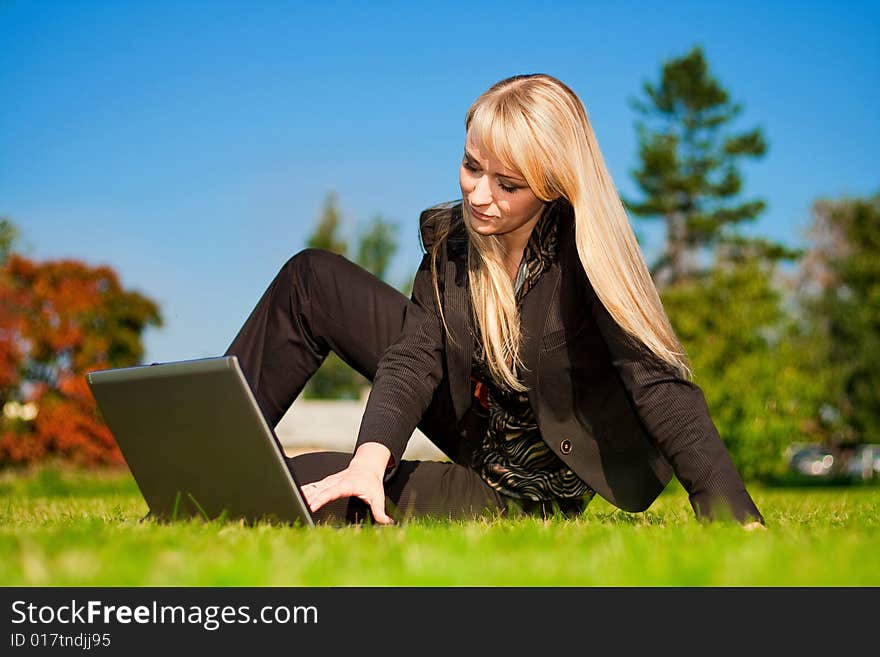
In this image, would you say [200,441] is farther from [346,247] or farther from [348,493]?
[346,247]

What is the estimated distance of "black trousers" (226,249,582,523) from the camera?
139 inches

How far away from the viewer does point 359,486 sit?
292cm

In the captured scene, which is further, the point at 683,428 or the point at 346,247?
the point at 346,247

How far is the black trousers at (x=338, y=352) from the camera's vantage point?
354 centimetres

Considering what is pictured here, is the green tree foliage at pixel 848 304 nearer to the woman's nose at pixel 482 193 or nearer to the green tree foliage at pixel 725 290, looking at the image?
the green tree foliage at pixel 725 290

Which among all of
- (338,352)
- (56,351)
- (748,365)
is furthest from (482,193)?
(56,351)

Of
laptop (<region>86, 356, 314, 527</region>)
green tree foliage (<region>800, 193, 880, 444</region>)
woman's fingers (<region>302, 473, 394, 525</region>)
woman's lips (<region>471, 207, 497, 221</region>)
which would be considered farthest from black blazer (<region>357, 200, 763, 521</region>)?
green tree foliage (<region>800, 193, 880, 444</region>)

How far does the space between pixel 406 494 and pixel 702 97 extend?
3760 cm

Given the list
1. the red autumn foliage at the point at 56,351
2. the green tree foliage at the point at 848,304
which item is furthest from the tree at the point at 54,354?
the green tree foliage at the point at 848,304

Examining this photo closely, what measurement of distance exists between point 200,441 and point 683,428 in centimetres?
165

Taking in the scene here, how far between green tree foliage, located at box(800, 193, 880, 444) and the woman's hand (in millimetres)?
36784

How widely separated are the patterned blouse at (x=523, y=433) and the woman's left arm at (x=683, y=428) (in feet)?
1.61
